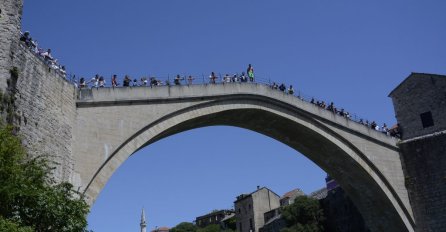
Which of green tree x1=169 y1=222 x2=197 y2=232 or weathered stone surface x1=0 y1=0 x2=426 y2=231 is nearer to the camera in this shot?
weathered stone surface x1=0 y1=0 x2=426 y2=231

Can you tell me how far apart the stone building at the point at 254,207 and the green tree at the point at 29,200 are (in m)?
37.6

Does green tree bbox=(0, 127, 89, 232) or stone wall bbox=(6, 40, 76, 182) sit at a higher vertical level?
stone wall bbox=(6, 40, 76, 182)

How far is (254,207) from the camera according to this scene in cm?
4741

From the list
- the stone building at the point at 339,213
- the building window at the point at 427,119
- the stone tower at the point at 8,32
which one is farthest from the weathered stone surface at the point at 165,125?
the stone building at the point at 339,213

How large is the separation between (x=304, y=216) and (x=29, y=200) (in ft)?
95.8

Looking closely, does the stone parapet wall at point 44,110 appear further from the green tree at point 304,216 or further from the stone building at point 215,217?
the stone building at point 215,217

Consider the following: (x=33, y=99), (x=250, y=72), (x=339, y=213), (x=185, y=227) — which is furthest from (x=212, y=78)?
(x=185, y=227)

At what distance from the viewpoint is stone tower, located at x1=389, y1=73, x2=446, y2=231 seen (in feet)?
74.2

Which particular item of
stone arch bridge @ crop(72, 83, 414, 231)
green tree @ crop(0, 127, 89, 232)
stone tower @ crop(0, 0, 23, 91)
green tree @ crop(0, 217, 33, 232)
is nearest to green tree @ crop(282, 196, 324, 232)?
stone arch bridge @ crop(72, 83, 414, 231)

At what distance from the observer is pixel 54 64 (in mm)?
15125

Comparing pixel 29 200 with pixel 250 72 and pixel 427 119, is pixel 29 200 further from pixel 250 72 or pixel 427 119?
pixel 427 119

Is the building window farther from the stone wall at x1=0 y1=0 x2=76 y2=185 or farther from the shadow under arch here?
the stone wall at x1=0 y1=0 x2=76 y2=185

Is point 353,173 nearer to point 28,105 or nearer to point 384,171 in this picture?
point 384,171

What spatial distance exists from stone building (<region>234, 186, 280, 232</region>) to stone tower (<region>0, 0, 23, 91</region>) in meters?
36.3
